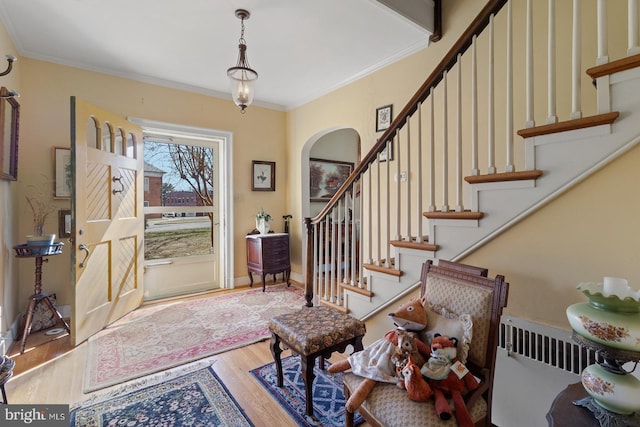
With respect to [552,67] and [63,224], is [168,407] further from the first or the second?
[552,67]

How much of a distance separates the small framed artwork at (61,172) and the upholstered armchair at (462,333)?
11.5 ft

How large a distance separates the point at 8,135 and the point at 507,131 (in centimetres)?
379

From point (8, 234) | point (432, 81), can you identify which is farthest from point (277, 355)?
point (8, 234)

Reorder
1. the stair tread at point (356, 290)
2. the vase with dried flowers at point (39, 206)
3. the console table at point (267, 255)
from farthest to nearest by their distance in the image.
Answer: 1. the console table at point (267, 255)
2. the vase with dried flowers at point (39, 206)
3. the stair tread at point (356, 290)

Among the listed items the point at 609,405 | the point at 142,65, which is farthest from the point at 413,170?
the point at 142,65

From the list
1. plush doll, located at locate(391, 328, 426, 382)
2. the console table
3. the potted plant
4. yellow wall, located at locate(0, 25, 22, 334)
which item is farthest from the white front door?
plush doll, located at locate(391, 328, 426, 382)

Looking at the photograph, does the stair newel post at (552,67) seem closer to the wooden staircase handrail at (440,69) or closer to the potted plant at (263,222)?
the wooden staircase handrail at (440,69)

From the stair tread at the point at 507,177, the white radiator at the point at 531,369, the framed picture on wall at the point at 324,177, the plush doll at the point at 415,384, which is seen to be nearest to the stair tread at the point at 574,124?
the stair tread at the point at 507,177

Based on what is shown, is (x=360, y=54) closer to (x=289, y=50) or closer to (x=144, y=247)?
(x=289, y=50)

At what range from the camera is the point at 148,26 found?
2.62 meters

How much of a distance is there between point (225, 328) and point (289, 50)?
116 inches

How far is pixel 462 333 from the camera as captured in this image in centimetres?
133

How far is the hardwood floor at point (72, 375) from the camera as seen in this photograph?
1.86m

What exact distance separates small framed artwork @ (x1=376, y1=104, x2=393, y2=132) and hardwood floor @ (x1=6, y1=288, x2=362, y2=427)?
2.41 meters
